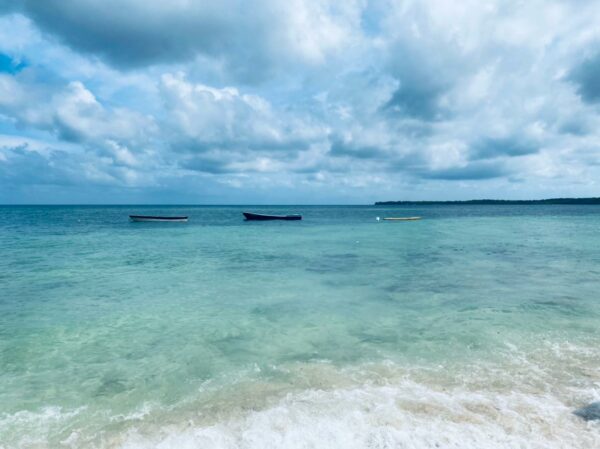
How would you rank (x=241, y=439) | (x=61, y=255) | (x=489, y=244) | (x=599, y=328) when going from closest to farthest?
(x=241, y=439), (x=599, y=328), (x=61, y=255), (x=489, y=244)

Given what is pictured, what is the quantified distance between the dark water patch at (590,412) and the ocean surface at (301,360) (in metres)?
0.17

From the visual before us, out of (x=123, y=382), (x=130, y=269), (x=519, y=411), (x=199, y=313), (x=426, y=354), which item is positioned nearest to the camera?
(x=519, y=411)

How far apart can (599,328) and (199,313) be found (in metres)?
12.1

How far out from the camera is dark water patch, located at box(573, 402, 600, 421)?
6.11 meters

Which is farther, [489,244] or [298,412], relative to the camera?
[489,244]

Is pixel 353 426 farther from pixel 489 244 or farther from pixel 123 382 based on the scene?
pixel 489 244

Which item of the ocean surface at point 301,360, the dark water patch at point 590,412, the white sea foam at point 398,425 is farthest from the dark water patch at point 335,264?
the dark water patch at point 590,412

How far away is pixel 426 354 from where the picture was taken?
9.16 metres

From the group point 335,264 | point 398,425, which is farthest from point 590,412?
point 335,264

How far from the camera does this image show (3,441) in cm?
611

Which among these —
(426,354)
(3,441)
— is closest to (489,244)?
(426,354)

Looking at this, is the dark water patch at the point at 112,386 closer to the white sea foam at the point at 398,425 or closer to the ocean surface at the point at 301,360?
the ocean surface at the point at 301,360

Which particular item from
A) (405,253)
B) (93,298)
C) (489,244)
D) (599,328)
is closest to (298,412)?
(599,328)

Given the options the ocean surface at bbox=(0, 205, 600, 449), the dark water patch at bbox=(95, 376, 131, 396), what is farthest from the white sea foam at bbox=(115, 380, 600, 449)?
the dark water patch at bbox=(95, 376, 131, 396)
